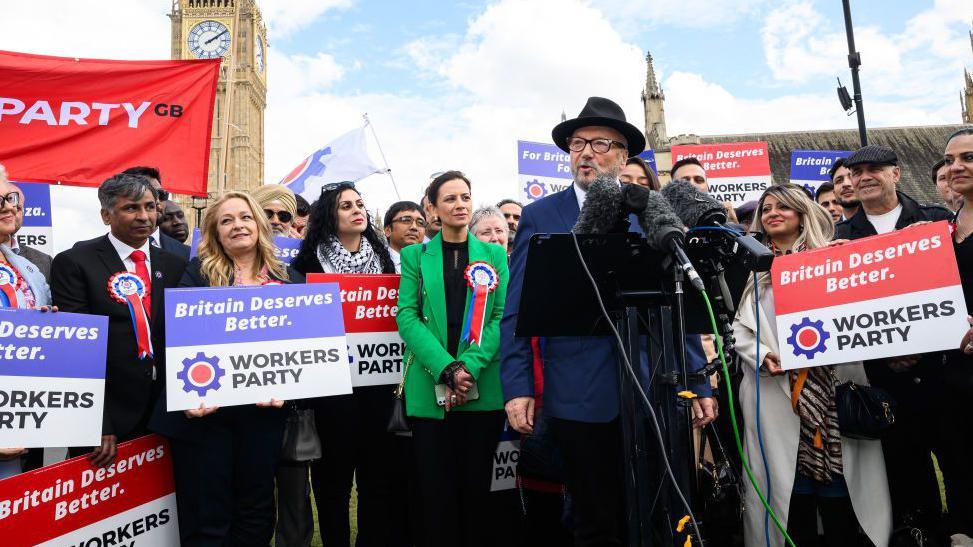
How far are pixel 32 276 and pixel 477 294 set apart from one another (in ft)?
8.52

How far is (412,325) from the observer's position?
399 centimetres

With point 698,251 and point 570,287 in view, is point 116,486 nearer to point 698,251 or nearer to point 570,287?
point 570,287

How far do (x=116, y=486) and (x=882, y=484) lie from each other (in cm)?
433

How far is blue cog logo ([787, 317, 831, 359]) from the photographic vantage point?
3.60 m

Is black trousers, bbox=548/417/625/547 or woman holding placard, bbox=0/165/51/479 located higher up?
woman holding placard, bbox=0/165/51/479

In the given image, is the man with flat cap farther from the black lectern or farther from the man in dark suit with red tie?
the man in dark suit with red tie

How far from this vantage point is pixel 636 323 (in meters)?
2.54

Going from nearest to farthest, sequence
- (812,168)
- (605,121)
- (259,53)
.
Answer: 1. (605,121)
2. (812,168)
3. (259,53)

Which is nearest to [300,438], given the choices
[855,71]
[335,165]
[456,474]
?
[456,474]

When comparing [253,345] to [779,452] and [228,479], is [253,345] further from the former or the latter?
[779,452]

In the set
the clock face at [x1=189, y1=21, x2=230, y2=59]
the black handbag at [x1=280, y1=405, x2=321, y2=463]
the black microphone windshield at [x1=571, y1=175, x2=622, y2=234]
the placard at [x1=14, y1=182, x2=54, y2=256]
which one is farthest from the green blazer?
the clock face at [x1=189, y1=21, x2=230, y2=59]

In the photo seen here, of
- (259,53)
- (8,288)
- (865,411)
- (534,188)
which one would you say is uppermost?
(259,53)

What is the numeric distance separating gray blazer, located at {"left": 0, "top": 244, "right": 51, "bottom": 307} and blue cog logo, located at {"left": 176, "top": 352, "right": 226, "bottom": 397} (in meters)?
1.01

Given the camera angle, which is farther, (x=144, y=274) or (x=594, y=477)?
(x=144, y=274)
